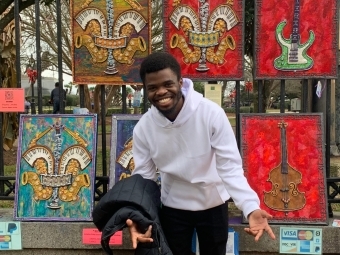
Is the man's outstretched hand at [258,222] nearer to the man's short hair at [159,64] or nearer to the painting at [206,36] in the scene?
the man's short hair at [159,64]

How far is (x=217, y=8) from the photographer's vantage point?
3.27m

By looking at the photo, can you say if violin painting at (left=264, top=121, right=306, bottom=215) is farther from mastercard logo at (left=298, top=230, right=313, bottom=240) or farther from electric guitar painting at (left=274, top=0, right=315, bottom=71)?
electric guitar painting at (left=274, top=0, right=315, bottom=71)

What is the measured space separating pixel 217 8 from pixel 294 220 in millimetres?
1656

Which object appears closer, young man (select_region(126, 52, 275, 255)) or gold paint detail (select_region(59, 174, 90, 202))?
young man (select_region(126, 52, 275, 255))

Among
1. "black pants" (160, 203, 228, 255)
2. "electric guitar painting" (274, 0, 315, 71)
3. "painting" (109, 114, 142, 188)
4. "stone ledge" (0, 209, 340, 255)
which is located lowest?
"stone ledge" (0, 209, 340, 255)

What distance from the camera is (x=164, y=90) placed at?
2164 millimetres

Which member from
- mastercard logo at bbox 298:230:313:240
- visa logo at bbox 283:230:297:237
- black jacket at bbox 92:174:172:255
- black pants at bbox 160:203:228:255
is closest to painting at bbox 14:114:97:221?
black pants at bbox 160:203:228:255

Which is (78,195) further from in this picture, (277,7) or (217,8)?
(277,7)

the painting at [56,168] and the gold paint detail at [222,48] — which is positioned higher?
the gold paint detail at [222,48]

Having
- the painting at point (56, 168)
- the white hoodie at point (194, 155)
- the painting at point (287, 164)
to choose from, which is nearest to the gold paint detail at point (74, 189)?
the painting at point (56, 168)

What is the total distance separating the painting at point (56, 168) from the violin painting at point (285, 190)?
133 centimetres

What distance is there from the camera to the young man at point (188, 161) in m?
2.16

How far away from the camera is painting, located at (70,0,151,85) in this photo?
3334 mm

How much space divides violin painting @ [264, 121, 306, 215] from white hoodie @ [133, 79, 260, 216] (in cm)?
87
